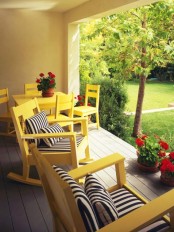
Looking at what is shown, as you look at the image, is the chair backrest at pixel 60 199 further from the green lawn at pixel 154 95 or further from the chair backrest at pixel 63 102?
the green lawn at pixel 154 95

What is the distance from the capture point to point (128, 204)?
1.72 metres

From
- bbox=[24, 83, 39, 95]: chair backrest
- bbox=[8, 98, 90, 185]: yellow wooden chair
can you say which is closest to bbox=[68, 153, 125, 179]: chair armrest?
bbox=[8, 98, 90, 185]: yellow wooden chair

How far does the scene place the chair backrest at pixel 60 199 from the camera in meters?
1.22

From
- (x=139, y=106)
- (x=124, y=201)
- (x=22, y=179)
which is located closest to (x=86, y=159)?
(x=22, y=179)

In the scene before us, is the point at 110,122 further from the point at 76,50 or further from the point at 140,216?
the point at 140,216

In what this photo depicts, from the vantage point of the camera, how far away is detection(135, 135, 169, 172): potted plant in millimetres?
3218

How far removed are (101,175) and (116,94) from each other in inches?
116

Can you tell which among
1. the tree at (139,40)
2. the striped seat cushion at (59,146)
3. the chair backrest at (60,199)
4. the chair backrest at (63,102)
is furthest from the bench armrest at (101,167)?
the tree at (139,40)

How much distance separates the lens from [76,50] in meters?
5.95

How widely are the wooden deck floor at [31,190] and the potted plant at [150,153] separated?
0.10m

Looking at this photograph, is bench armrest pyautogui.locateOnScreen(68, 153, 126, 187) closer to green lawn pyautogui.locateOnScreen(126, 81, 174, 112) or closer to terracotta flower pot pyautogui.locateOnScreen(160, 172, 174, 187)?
terracotta flower pot pyautogui.locateOnScreen(160, 172, 174, 187)

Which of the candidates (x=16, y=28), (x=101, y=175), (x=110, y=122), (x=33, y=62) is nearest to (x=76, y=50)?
(x=33, y=62)

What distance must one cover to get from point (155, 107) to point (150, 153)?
6.77 m

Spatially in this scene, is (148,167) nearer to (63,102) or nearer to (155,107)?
(63,102)
